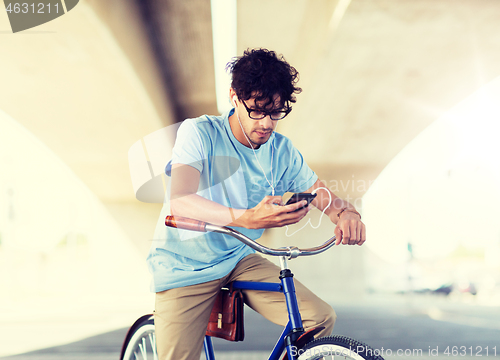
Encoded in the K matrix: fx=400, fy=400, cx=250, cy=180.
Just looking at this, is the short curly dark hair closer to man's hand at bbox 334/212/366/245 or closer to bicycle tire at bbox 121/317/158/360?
man's hand at bbox 334/212/366/245

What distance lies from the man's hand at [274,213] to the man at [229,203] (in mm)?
349

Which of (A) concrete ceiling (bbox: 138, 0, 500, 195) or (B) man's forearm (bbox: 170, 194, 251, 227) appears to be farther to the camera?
(A) concrete ceiling (bbox: 138, 0, 500, 195)

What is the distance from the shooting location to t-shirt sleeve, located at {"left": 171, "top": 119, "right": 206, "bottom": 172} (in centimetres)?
141

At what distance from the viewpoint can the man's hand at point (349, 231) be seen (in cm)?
135

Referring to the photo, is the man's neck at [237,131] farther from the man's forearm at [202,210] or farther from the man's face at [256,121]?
the man's forearm at [202,210]

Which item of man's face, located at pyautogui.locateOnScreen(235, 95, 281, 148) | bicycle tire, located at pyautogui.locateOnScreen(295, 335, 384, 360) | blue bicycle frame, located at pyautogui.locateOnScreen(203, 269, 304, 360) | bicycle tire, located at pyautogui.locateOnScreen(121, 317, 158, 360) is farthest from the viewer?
bicycle tire, located at pyautogui.locateOnScreen(121, 317, 158, 360)

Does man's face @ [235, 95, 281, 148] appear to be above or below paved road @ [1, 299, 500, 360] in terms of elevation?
above

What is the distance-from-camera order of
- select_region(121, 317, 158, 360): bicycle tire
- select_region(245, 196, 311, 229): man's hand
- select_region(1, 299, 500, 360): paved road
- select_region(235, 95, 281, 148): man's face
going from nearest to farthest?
select_region(245, 196, 311, 229): man's hand < select_region(235, 95, 281, 148): man's face < select_region(121, 317, 158, 360): bicycle tire < select_region(1, 299, 500, 360): paved road

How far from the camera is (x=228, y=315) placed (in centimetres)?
162

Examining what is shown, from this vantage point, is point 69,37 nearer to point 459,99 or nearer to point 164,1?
point 164,1

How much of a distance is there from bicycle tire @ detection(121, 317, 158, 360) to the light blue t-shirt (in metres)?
0.42

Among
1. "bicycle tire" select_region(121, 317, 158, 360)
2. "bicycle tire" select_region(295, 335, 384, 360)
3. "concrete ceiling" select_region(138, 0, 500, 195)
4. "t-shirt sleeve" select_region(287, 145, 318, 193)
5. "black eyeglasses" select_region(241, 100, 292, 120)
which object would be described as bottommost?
"bicycle tire" select_region(121, 317, 158, 360)

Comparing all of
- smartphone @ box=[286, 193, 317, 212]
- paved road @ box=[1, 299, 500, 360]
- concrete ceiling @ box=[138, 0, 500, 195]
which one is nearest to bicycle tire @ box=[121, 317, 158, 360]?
smartphone @ box=[286, 193, 317, 212]

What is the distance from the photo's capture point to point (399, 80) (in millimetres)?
8102
